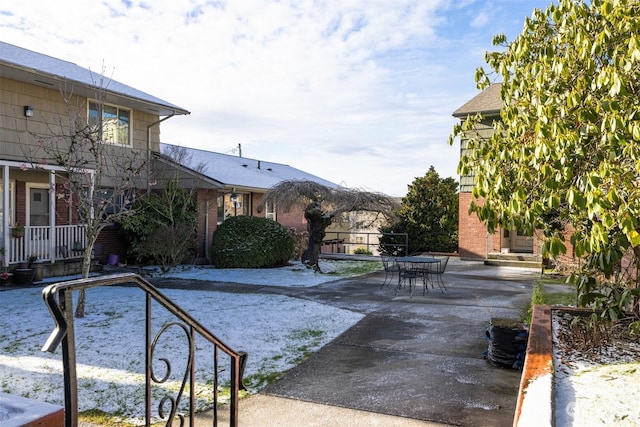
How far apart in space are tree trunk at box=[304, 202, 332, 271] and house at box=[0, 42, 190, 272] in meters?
6.11

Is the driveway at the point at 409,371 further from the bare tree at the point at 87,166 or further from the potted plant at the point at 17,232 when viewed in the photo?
the potted plant at the point at 17,232

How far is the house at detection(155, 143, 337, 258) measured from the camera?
17125 millimetres

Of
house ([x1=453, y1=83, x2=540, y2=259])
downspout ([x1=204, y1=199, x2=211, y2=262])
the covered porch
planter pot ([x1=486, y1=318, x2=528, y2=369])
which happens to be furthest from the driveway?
house ([x1=453, y1=83, x2=540, y2=259])

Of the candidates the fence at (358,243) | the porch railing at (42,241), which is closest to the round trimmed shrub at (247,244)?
the fence at (358,243)

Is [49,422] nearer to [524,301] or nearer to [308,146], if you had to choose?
[524,301]

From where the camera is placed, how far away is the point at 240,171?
70.4 ft

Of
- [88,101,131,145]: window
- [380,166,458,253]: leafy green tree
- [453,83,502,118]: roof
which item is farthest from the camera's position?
[380,166,458,253]: leafy green tree

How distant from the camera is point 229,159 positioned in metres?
24.3

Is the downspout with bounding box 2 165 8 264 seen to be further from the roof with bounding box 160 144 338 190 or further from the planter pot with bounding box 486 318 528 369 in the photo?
the planter pot with bounding box 486 318 528 369

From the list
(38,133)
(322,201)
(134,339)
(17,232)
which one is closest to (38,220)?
(17,232)

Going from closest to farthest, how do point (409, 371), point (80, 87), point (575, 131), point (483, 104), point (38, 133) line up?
point (575, 131)
point (409, 371)
point (38, 133)
point (80, 87)
point (483, 104)

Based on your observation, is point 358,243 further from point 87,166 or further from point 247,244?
point 87,166

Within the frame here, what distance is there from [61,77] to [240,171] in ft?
30.7

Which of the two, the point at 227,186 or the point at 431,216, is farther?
the point at 431,216
